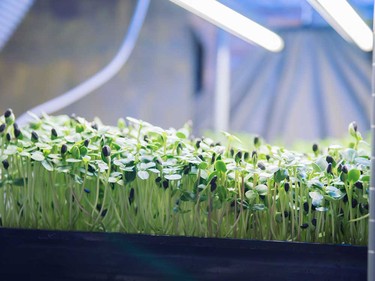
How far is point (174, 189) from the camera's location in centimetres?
132

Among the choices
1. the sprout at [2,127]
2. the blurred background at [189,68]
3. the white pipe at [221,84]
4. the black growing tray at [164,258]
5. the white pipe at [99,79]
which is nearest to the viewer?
the black growing tray at [164,258]

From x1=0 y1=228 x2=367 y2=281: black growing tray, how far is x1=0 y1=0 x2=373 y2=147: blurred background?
2.43 metres

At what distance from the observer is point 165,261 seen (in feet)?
3.98

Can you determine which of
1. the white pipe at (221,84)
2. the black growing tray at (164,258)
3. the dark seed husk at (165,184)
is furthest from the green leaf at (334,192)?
the white pipe at (221,84)

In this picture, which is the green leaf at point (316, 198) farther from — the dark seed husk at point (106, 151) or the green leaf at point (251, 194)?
the dark seed husk at point (106, 151)

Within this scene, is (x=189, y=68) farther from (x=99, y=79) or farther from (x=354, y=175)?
(x=354, y=175)

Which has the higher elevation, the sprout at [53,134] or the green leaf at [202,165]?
the sprout at [53,134]

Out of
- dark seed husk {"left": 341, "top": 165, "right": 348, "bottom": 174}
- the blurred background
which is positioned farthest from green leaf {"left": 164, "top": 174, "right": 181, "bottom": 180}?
the blurred background

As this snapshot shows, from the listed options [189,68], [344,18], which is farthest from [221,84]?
[344,18]

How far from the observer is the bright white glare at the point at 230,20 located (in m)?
1.56

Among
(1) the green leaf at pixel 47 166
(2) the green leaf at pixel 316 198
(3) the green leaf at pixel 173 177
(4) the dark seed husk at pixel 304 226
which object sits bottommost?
(4) the dark seed husk at pixel 304 226

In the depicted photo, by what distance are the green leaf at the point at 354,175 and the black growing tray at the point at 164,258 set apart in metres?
0.14

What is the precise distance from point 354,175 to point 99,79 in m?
2.36

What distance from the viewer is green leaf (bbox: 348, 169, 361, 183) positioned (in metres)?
1.22
